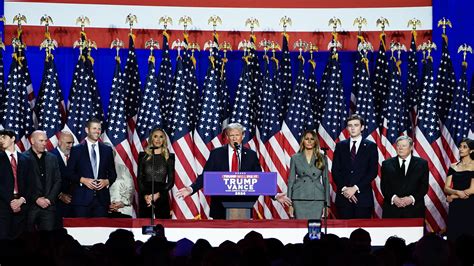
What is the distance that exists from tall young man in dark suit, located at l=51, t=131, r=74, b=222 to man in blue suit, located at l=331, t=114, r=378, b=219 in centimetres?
315

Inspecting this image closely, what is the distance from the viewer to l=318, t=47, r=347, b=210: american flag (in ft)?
47.1

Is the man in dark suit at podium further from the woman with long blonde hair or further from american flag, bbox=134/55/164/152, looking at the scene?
american flag, bbox=134/55/164/152

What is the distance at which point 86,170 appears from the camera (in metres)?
12.1

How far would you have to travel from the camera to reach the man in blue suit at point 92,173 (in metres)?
12.1

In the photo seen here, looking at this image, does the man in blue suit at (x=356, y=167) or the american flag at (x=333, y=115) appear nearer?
the man in blue suit at (x=356, y=167)

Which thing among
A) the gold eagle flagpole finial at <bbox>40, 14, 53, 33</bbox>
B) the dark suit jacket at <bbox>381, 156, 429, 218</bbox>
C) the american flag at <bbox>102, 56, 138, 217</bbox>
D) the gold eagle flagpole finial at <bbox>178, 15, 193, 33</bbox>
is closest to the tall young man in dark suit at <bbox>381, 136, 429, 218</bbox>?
the dark suit jacket at <bbox>381, 156, 429, 218</bbox>

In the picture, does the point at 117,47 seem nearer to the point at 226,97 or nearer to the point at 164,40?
the point at 164,40

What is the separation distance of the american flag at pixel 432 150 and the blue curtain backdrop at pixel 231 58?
901mm

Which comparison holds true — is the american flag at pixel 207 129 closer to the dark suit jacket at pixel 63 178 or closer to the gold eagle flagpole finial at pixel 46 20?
the dark suit jacket at pixel 63 178

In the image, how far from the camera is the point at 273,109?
14398mm

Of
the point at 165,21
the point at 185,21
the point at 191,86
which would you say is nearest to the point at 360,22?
the point at 185,21
